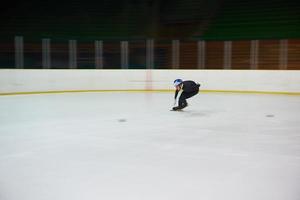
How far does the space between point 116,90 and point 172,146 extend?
876 centimetres

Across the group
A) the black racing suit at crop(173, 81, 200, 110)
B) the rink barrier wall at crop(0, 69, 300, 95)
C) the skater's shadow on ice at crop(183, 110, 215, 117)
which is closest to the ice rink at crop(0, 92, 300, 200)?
the skater's shadow on ice at crop(183, 110, 215, 117)

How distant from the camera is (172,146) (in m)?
4.98

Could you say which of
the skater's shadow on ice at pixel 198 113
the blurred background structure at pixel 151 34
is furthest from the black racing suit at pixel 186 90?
the blurred background structure at pixel 151 34

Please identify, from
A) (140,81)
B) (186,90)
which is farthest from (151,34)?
(186,90)

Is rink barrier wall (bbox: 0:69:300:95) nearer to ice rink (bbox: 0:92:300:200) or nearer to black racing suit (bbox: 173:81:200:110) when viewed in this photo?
ice rink (bbox: 0:92:300:200)

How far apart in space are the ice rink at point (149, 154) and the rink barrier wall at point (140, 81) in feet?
12.6

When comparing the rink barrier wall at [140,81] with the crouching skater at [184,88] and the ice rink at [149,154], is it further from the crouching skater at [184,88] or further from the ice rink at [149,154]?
the crouching skater at [184,88]

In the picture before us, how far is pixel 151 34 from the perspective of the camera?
1731 cm

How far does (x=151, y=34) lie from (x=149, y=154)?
13217 millimetres

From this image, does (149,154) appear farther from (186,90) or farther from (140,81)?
(140,81)

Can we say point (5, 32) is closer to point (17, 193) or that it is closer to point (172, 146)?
point (172, 146)

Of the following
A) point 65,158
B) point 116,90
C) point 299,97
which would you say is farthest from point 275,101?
point 65,158

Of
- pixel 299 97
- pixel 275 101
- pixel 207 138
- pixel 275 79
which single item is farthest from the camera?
pixel 275 79

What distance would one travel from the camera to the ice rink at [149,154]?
128 inches
